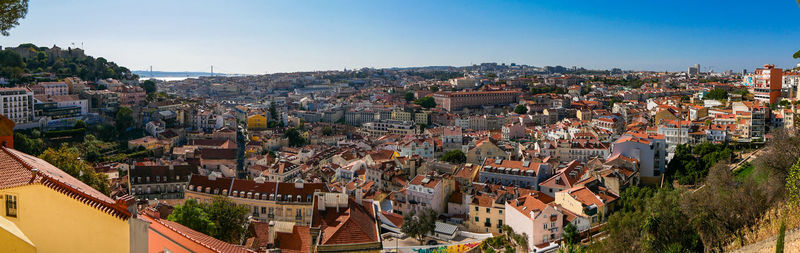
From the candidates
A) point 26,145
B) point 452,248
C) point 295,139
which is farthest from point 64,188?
point 295,139

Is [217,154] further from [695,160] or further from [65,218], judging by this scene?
[65,218]

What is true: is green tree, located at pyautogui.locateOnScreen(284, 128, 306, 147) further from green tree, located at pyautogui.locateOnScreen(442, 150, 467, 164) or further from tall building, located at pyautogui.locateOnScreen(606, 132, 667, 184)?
tall building, located at pyautogui.locateOnScreen(606, 132, 667, 184)

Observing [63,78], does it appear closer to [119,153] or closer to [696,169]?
[119,153]

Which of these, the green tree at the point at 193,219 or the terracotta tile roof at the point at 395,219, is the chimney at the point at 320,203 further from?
the terracotta tile roof at the point at 395,219

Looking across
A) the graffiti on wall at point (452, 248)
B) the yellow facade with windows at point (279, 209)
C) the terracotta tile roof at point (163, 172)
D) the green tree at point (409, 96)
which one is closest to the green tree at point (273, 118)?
the green tree at point (409, 96)

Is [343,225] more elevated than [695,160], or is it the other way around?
[343,225]

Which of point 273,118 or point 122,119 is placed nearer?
point 122,119
